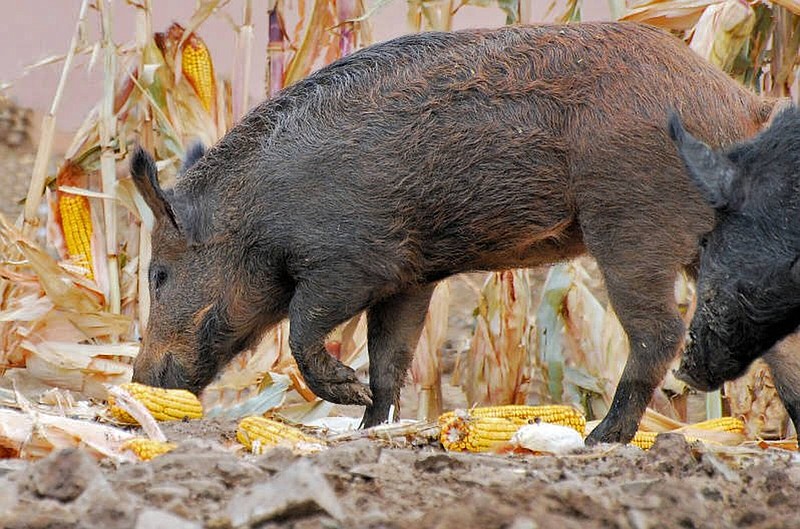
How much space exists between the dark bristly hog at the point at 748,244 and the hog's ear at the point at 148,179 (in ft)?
6.96

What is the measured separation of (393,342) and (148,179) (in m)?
1.27

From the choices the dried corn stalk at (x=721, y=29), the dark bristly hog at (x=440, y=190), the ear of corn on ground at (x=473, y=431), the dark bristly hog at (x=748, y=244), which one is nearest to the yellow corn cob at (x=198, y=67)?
the dark bristly hog at (x=440, y=190)

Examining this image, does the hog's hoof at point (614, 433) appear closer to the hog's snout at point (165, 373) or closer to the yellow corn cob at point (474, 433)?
the yellow corn cob at point (474, 433)

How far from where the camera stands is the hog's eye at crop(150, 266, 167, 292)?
16.6 feet

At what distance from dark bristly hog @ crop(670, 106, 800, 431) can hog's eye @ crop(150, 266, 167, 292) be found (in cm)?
230

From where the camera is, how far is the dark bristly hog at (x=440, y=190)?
4.23 meters

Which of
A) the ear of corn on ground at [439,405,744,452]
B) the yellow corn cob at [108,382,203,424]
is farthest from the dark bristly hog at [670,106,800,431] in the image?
the yellow corn cob at [108,382,203,424]

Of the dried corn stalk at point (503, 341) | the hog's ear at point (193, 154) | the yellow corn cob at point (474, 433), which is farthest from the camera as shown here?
the dried corn stalk at point (503, 341)

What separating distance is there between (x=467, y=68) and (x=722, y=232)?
1.30 meters

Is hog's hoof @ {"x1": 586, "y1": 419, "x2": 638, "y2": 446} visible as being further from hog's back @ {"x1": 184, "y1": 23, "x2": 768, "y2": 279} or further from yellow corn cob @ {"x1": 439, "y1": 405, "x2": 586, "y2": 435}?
hog's back @ {"x1": 184, "y1": 23, "x2": 768, "y2": 279}

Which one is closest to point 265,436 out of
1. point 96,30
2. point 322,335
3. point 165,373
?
point 322,335

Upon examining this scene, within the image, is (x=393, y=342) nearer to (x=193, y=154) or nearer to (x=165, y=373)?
(x=165, y=373)

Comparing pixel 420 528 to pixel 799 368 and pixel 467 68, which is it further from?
pixel 799 368

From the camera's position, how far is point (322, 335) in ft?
15.4
